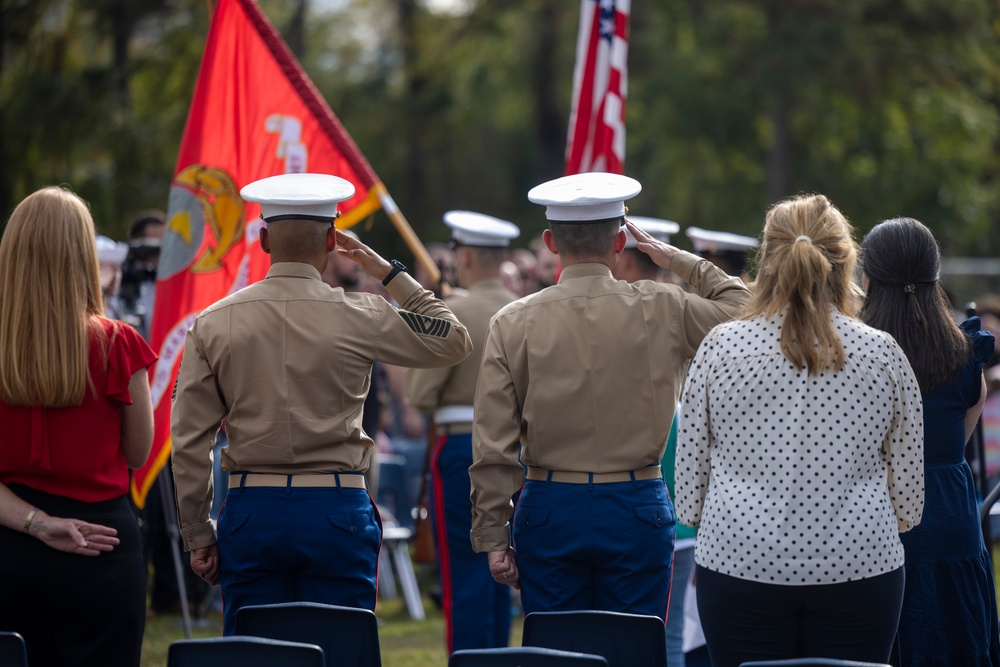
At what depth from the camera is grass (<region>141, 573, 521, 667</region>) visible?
6488 millimetres

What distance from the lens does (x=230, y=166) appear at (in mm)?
5660

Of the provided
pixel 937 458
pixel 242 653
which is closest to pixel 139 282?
pixel 242 653

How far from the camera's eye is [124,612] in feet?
12.0

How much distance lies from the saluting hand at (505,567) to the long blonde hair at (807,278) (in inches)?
48.9

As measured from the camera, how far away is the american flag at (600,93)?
273 inches

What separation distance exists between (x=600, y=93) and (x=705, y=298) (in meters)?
3.35

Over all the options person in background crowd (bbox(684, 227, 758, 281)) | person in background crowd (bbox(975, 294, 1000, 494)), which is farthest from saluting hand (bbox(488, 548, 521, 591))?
person in background crowd (bbox(975, 294, 1000, 494))

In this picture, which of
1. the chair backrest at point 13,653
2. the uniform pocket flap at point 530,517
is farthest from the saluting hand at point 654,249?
the chair backrest at point 13,653

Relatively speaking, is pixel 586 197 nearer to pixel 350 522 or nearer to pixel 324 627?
pixel 350 522

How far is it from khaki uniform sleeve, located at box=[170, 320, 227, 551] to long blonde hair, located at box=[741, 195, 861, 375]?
5.45 feet

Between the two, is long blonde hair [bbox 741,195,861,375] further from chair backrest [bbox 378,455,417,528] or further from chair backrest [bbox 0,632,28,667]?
chair backrest [bbox 378,455,417,528]

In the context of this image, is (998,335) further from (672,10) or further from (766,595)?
(672,10)

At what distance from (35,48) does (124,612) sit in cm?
1383

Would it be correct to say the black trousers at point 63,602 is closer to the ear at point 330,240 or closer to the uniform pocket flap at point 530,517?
the ear at point 330,240
